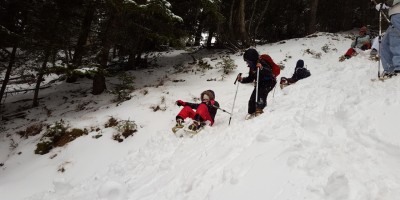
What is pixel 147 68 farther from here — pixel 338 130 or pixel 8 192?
pixel 338 130

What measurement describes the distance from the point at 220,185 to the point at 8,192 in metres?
5.92

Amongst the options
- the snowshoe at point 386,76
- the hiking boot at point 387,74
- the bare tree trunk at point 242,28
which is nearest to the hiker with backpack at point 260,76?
the snowshoe at point 386,76

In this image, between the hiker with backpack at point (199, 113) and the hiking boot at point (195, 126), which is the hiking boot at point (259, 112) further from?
the hiking boot at point (195, 126)

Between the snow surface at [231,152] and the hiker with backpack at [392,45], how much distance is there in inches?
20.1

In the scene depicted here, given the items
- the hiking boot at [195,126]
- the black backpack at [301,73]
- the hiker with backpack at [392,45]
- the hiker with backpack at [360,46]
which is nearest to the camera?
the hiker with backpack at [392,45]

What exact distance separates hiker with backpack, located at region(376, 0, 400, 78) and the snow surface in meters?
0.51

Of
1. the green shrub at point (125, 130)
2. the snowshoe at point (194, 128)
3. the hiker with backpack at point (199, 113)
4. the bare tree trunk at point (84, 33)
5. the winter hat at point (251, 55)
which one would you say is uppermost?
the bare tree trunk at point (84, 33)

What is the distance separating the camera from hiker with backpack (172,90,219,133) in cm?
814

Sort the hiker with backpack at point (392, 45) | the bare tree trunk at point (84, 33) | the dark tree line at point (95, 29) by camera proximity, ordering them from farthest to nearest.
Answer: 1. the bare tree trunk at point (84, 33)
2. the dark tree line at point (95, 29)
3. the hiker with backpack at point (392, 45)

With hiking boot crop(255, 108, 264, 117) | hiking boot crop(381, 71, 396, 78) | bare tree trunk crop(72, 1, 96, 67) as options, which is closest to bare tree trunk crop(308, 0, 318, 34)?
bare tree trunk crop(72, 1, 96, 67)

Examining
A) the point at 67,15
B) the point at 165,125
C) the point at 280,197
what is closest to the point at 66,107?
the point at 67,15

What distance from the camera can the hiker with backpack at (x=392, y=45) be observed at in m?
7.68

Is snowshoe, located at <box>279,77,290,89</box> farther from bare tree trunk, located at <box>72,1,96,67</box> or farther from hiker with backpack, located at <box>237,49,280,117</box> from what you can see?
bare tree trunk, located at <box>72,1,96,67</box>

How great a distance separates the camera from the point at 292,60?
53.5 ft
